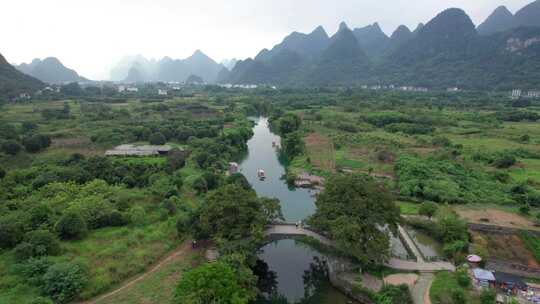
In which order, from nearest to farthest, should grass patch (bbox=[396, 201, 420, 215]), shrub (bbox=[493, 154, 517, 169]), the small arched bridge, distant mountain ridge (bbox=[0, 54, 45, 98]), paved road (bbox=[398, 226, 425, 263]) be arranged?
the small arched bridge < paved road (bbox=[398, 226, 425, 263]) < grass patch (bbox=[396, 201, 420, 215]) < shrub (bbox=[493, 154, 517, 169]) < distant mountain ridge (bbox=[0, 54, 45, 98])

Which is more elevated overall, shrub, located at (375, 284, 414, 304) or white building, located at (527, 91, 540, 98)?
white building, located at (527, 91, 540, 98)

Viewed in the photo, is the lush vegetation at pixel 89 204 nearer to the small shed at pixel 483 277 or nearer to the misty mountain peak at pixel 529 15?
the small shed at pixel 483 277

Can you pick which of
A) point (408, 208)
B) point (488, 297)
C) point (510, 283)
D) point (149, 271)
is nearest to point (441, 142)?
point (408, 208)

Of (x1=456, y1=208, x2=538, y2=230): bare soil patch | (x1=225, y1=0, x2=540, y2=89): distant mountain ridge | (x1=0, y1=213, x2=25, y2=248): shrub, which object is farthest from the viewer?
(x1=225, y1=0, x2=540, y2=89): distant mountain ridge

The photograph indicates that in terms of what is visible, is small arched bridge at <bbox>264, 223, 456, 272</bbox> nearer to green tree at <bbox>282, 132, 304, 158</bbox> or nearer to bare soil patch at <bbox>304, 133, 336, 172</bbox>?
bare soil patch at <bbox>304, 133, 336, 172</bbox>

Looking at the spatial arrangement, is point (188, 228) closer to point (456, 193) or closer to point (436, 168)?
point (456, 193)

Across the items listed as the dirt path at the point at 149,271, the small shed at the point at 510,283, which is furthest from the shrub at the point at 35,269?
the small shed at the point at 510,283

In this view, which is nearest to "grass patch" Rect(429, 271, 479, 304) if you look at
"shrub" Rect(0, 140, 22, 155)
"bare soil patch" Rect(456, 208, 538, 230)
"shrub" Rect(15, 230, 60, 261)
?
"bare soil patch" Rect(456, 208, 538, 230)
